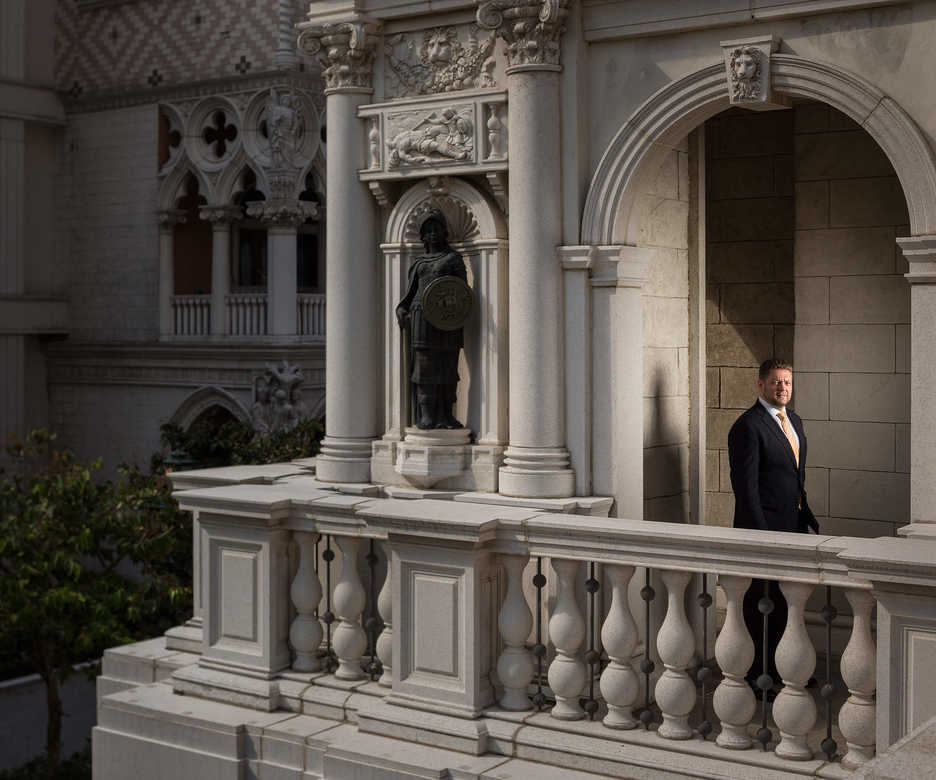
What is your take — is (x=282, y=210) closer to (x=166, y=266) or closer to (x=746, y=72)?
(x=166, y=266)

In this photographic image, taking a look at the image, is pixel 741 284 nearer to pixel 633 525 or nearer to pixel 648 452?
pixel 648 452

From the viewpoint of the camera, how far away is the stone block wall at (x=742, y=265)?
30.2 ft

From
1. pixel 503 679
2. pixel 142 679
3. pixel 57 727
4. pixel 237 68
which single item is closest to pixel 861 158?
pixel 503 679

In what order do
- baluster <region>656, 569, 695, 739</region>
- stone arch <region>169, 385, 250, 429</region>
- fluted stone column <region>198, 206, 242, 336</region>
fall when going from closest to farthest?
1. baluster <region>656, 569, 695, 739</region>
2. stone arch <region>169, 385, 250, 429</region>
3. fluted stone column <region>198, 206, 242, 336</region>

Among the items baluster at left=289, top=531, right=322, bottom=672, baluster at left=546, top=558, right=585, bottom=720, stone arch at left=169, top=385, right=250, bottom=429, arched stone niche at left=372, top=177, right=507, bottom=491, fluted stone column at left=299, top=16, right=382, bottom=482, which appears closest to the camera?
baluster at left=546, top=558, right=585, bottom=720

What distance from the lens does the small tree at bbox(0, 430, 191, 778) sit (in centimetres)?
1348

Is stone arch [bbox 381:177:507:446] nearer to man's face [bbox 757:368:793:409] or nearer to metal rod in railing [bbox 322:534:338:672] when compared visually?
metal rod in railing [bbox 322:534:338:672]

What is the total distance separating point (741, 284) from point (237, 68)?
15210mm

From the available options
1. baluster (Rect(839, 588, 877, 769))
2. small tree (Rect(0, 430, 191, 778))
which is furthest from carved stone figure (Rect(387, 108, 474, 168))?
small tree (Rect(0, 430, 191, 778))

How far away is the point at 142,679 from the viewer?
346 inches

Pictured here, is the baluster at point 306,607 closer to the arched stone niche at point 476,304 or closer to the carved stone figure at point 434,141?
the arched stone niche at point 476,304

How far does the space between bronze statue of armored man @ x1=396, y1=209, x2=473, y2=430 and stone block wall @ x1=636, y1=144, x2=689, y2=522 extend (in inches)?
44.4

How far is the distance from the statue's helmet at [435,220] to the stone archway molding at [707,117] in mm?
931

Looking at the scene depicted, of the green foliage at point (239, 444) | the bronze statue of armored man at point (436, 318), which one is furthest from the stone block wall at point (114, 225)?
the bronze statue of armored man at point (436, 318)
